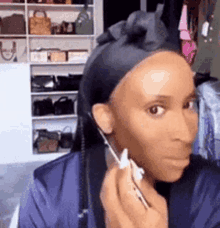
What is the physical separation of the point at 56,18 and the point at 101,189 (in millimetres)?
3005

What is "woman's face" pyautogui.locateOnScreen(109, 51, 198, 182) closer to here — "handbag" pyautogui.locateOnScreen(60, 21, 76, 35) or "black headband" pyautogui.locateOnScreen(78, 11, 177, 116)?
"black headband" pyautogui.locateOnScreen(78, 11, 177, 116)

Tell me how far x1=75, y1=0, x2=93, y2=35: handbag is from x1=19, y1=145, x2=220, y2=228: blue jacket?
104 inches

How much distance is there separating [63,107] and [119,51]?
2.61 m

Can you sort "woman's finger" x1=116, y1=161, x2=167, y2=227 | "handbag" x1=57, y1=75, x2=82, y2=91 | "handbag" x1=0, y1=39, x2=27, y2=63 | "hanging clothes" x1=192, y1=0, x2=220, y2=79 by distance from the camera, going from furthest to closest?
"handbag" x1=0, y1=39, x2=27, y2=63, "handbag" x1=57, y1=75, x2=82, y2=91, "hanging clothes" x1=192, y1=0, x2=220, y2=79, "woman's finger" x1=116, y1=161, x2=167, y2=227

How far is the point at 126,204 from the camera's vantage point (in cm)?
41

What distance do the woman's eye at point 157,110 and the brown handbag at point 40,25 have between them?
275 cm

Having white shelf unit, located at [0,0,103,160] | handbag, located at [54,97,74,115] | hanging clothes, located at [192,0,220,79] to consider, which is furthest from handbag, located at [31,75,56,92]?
hanging clothes, located at [192,0,220,79]

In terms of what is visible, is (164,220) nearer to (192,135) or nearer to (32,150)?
(192,135)

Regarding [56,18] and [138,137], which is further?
[56,18]

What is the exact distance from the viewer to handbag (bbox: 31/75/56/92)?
295cm

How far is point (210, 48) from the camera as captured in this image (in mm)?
1200

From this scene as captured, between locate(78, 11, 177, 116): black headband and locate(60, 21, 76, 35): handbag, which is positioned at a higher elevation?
locate(60, 21, 76, 35): handbag

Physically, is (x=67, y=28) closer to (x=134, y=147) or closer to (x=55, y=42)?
(x=55, y=42)

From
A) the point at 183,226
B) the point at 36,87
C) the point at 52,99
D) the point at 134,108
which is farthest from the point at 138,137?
the point at 52,99
